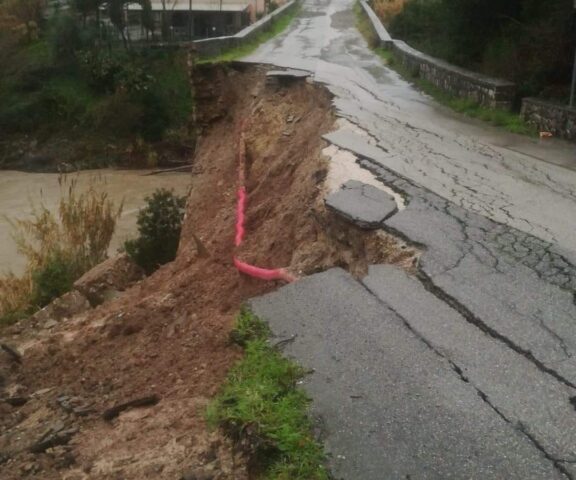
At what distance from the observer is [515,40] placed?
1528 centimetres

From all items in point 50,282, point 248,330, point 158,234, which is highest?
point 248,330

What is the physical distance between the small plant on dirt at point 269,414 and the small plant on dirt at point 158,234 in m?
9.02

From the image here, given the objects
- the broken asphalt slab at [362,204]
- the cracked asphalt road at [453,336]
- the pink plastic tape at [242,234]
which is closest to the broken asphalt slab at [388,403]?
the cracked asphalt road at [453,336]

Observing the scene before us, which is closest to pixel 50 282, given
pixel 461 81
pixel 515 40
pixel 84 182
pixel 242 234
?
pixel 242 234

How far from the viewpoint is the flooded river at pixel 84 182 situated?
24.3 metres

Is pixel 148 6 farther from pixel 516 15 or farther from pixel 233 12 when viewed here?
pixel 516 15

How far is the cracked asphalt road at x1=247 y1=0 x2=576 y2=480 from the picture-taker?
11.4 ft

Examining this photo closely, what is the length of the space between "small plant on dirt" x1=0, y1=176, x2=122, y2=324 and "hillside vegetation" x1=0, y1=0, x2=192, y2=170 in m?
20.3

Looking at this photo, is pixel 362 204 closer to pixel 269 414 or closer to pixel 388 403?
pixel 388 403

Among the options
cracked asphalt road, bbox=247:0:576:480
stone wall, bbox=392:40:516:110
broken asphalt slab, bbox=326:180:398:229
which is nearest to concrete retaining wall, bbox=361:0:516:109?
stone wall, bbox=392:40:516:110

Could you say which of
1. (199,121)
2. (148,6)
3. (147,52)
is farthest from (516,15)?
(148,6)

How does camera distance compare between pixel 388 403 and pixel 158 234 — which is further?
pixel 158 234

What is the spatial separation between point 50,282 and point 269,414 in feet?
33.9

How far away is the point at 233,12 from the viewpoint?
1674 inches
